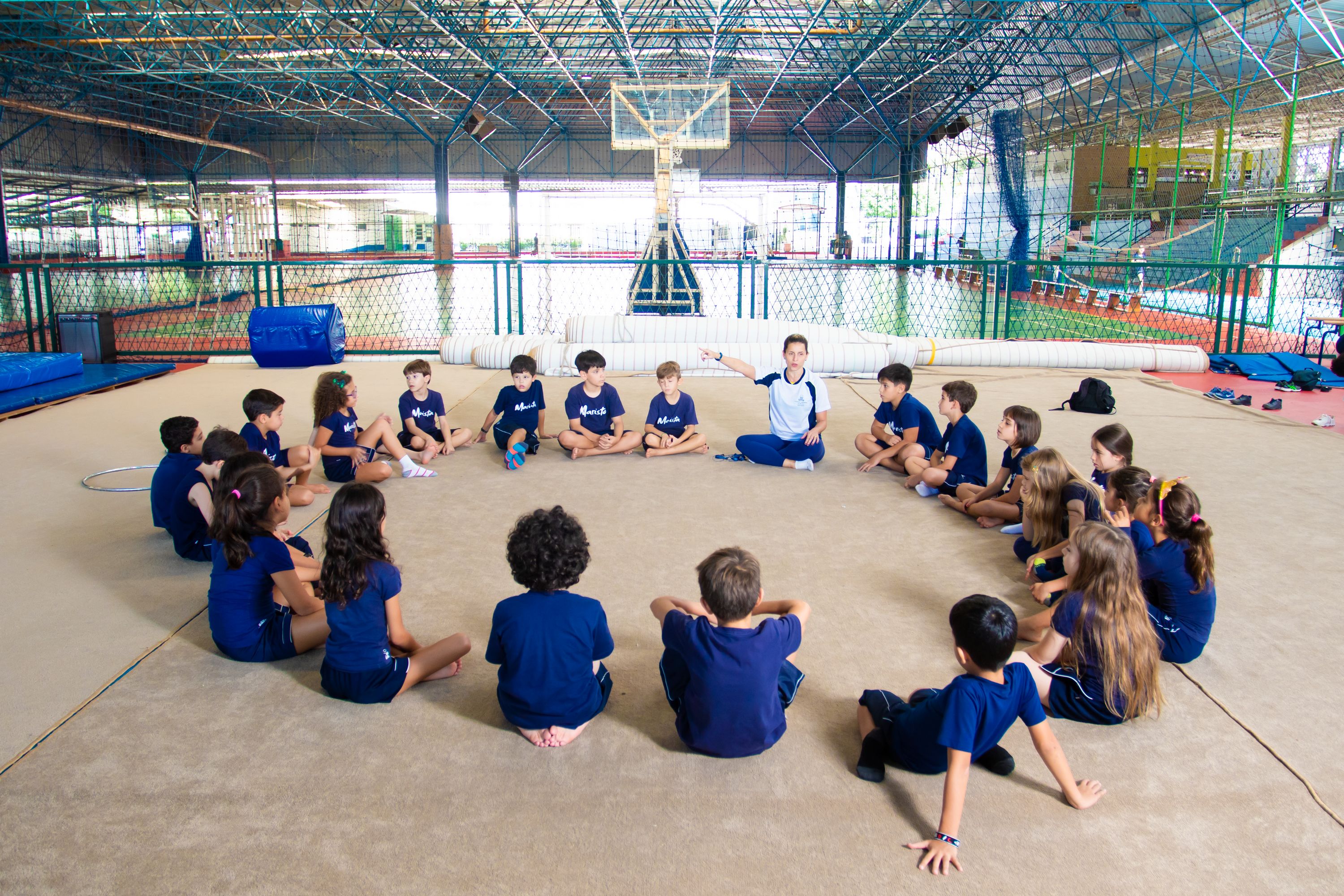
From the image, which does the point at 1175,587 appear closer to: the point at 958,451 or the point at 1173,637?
the point at 1173,637

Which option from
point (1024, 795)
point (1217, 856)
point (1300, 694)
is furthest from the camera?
point (1300, 694)

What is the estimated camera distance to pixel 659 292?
51.6ft

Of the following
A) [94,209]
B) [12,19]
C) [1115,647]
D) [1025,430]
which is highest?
[12,19]

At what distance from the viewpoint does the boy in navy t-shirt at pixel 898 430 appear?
5879 millimetres


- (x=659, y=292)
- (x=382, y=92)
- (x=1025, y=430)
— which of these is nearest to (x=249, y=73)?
(x=382, y=92)

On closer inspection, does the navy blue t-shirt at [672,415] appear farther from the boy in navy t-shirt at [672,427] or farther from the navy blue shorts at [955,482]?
the navy blue shorts at [955,482]

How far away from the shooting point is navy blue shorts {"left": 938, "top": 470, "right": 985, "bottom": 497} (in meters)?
5.34

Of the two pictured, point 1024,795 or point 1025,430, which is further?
point 1025,430

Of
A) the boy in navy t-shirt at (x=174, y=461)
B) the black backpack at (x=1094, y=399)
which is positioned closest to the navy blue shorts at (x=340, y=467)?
the boy in navy t-shirt at (x=174, y=461)

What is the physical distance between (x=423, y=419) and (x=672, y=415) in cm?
182

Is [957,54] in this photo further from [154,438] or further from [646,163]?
[154,438]

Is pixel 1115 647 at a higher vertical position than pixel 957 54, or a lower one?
lower

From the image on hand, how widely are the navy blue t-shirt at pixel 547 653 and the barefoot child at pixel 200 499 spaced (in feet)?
7.03

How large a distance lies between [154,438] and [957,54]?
908 inches
